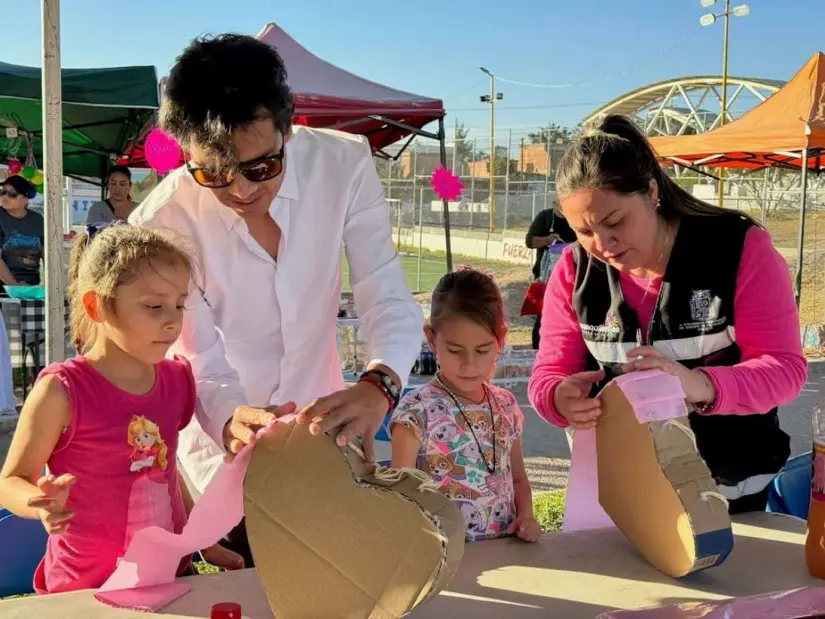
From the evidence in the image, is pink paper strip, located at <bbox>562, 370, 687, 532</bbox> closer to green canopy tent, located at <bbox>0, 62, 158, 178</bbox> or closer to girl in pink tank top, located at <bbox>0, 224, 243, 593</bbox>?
girl in pink tank top, located at <bbox>0, 224, 243, 593</bbox>

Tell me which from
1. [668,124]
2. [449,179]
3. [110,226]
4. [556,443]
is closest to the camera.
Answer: [110,226]

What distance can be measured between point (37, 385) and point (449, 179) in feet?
20.5

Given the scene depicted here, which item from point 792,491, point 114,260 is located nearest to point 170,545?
point 114,260

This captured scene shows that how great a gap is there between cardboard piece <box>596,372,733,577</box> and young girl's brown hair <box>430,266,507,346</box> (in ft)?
1.85

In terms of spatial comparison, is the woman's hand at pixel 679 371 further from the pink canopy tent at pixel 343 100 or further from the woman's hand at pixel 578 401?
the pink canopy tent at pixel 343 100

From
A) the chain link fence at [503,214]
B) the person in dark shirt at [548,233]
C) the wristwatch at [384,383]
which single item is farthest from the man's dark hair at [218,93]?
the chain link fence at [503,214]

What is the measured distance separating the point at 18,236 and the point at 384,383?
5.49 metres

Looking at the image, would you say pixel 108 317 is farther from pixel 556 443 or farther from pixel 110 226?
pixel 556 443

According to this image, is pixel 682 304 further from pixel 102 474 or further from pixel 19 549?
pixel 19 549

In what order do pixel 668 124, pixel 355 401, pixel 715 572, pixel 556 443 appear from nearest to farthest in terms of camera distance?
pixel 355 401 → pixel 715 572 → pixel 556 443 → pixel 668 124

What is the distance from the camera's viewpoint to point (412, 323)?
1436 millimetres

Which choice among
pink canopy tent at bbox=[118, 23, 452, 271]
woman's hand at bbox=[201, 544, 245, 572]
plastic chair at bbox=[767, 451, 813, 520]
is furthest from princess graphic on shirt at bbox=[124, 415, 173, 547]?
pink canopy tent at bbox=[118, 23, 452, 271]

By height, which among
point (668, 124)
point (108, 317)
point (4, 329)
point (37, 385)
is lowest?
point (4, 329)

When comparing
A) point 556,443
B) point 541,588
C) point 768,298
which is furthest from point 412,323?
point 556,443
